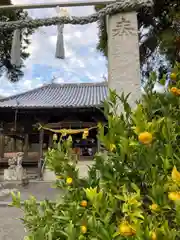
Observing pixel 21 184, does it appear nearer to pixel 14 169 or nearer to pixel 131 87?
pixel 14 169

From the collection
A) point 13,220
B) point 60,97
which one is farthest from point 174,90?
point 60,97

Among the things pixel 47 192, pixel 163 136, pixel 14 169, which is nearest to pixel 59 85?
pixel 14 169

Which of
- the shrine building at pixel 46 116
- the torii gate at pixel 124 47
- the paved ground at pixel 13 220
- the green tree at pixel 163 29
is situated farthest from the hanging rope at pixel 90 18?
the shrine building at pixel 46 116

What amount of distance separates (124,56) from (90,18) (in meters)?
0.73

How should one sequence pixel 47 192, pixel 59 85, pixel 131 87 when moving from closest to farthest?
1. pixel 131 87
2. pixel 47 192
3. pixel 59 85

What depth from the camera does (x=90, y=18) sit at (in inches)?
88.4

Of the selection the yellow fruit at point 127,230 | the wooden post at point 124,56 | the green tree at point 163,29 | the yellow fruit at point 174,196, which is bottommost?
the yellow fruit at point 127,230

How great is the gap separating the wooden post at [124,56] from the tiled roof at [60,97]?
7.97m

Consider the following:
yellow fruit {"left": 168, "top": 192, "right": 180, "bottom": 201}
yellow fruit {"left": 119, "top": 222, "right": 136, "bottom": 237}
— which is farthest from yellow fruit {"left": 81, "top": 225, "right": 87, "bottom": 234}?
yellow fruit {"left": 168, "top": 192, "right": 180, "bottom": 201}

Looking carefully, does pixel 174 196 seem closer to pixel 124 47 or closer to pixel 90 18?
pixel 124 47

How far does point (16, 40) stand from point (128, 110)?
2043mm

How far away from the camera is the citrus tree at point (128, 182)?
0.90m

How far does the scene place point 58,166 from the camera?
124cm

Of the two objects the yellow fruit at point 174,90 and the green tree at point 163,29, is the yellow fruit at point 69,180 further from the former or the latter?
the green tree at point 163,29
